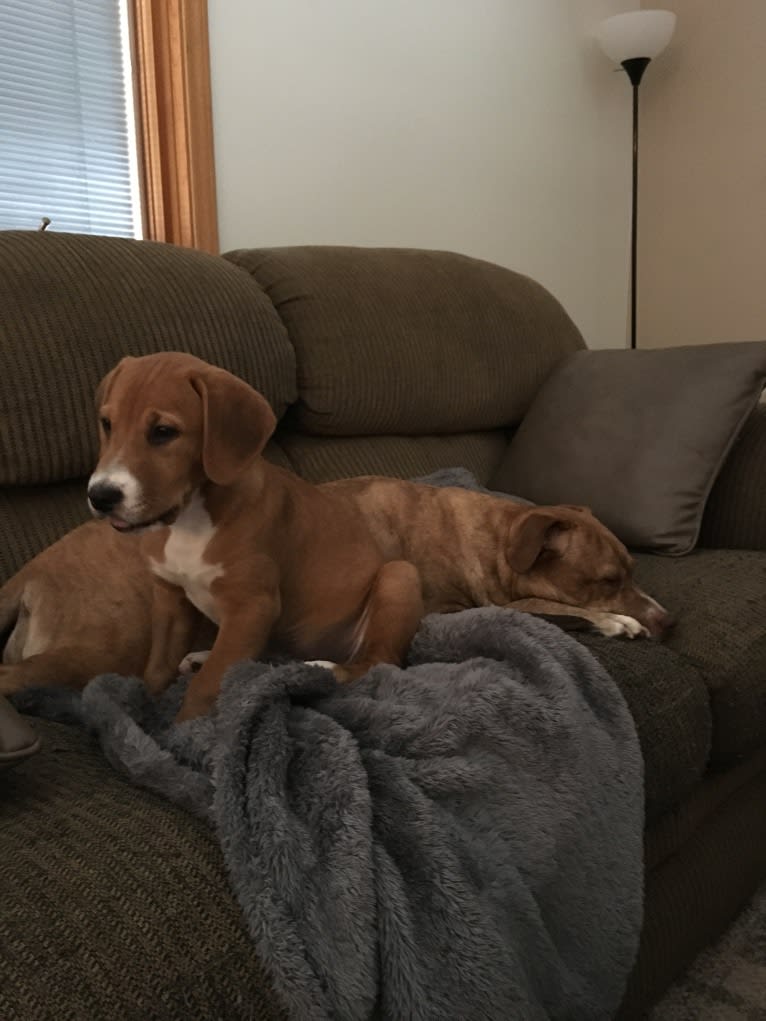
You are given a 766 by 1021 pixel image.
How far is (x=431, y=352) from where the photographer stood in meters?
2.54

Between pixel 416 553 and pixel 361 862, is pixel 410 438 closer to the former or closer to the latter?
pixel 416 553

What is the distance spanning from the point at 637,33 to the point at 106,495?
345 centimetres

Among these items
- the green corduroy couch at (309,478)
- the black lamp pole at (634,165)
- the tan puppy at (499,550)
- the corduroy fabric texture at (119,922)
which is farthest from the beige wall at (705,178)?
the corduroy fabric texture at (119,922)

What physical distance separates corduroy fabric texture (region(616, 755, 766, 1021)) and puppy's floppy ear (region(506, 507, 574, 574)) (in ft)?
1.92

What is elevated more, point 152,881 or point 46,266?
point 46,266

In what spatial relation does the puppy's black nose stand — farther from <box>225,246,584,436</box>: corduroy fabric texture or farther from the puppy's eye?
<box>225,246,584,436</box>: corduroy fabric texture

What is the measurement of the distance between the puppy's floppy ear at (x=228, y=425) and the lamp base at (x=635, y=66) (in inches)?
128

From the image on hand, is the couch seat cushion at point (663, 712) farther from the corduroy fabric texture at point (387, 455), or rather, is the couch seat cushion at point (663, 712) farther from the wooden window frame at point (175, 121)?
the wooden window frame at point (175, 121)

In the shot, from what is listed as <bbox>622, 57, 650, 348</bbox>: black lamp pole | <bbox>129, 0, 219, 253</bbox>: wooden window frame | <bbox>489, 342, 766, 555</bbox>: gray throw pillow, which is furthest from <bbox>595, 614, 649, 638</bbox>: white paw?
<bbox>622, 57, 650, 348</bbox>: black lamp pole

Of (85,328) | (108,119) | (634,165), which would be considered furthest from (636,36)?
(85,328)

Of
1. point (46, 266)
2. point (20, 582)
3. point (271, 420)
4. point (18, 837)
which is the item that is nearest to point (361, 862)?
point (18, 837)

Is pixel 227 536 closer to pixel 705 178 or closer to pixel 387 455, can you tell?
pixel 387 455

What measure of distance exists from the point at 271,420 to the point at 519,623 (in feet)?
1.69

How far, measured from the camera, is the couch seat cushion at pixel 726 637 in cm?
161
